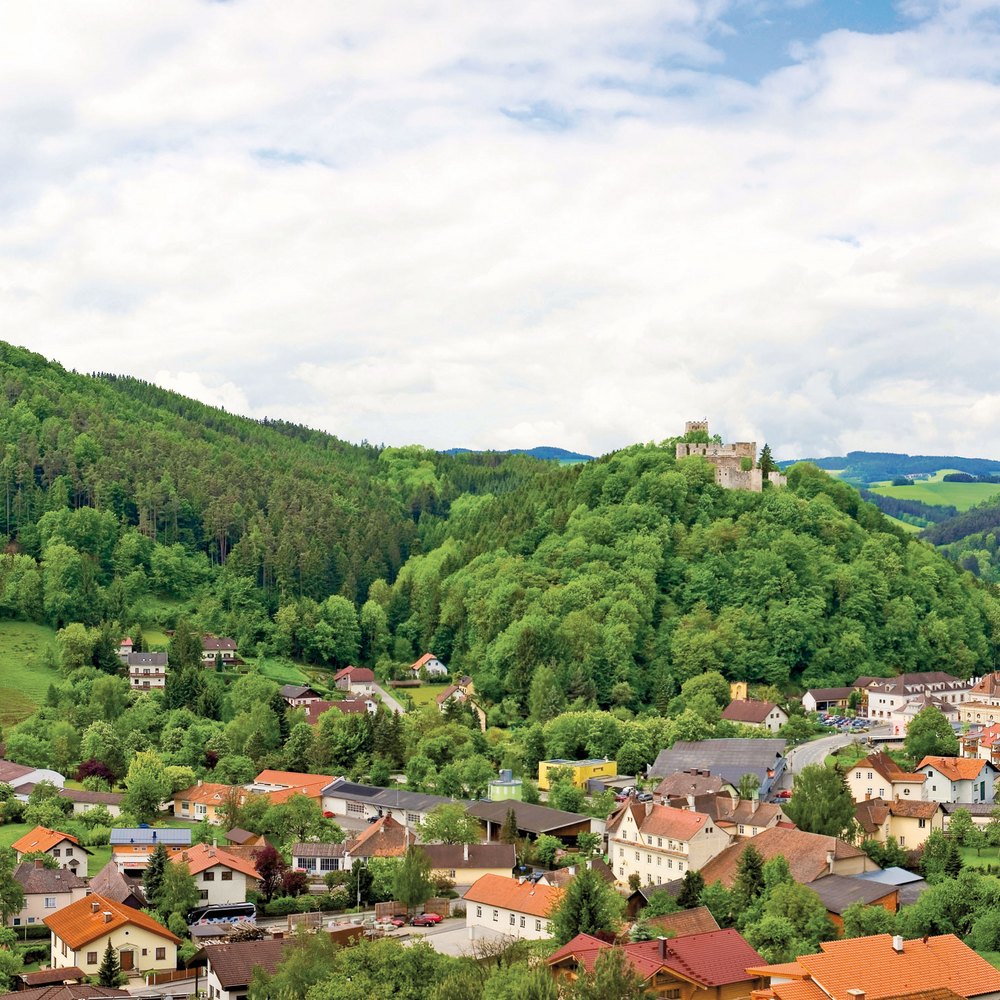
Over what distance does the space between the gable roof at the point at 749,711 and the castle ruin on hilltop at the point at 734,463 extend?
85.1ft

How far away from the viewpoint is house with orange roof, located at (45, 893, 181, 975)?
43.0 metres

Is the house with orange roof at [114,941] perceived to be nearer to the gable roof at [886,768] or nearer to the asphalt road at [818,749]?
the gable roof at [886,768]

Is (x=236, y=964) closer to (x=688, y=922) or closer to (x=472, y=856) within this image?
(x=688, y=922)

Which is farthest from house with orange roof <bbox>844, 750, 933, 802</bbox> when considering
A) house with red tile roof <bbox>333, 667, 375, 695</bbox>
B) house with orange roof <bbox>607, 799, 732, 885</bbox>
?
house with red tile roof <bbox>333, 667, 375, 695</bbox>

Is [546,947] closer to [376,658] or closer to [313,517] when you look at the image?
[376,658]

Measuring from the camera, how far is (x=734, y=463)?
10925 centimetres

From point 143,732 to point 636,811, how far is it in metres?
31.1

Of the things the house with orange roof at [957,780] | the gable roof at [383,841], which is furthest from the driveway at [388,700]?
the house with orange roof at [957,780]

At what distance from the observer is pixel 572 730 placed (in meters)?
75.6

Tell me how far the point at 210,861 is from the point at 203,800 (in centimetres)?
1418

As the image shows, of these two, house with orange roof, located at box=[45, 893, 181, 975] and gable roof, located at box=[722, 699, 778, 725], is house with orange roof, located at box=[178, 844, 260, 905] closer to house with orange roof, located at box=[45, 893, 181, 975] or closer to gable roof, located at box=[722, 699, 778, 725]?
house with orange roof, located at box=[45, 893, 181, 975]

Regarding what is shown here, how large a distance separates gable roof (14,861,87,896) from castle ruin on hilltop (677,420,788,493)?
67.1 m

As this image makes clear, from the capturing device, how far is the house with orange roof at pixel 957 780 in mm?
62969

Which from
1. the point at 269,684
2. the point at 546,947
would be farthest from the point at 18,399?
the point at 546,947
